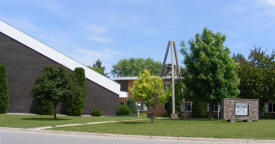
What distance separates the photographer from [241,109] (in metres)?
30.4

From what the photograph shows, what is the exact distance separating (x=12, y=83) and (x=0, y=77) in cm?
227

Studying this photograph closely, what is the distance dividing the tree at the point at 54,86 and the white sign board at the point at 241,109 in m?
15.0

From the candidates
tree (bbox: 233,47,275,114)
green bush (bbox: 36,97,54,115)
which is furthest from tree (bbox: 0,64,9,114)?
tree (bbox: 233,47,275,114)

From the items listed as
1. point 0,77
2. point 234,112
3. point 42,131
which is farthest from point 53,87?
point 234,112

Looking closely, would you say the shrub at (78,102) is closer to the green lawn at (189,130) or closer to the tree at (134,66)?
the green lawn at (189,130)

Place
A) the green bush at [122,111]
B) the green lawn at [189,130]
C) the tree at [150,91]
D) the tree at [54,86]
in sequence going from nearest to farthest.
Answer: the green lawn at [189,130]
the tree at [150,91]
the tree at [54,86]
the green bush at [122,111]

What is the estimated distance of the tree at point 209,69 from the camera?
111ft

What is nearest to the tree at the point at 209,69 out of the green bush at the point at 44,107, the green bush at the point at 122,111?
the green bush at the point at 122,111

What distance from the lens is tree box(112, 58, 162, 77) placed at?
328 ft

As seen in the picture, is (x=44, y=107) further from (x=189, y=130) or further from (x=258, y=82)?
(x=258, y=82)

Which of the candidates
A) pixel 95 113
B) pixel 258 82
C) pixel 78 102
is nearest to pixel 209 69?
pixel 258 82

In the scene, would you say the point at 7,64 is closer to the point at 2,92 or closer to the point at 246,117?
the point at 2,92

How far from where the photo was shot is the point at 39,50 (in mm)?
37281

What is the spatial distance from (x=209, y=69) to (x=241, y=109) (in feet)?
18.9
